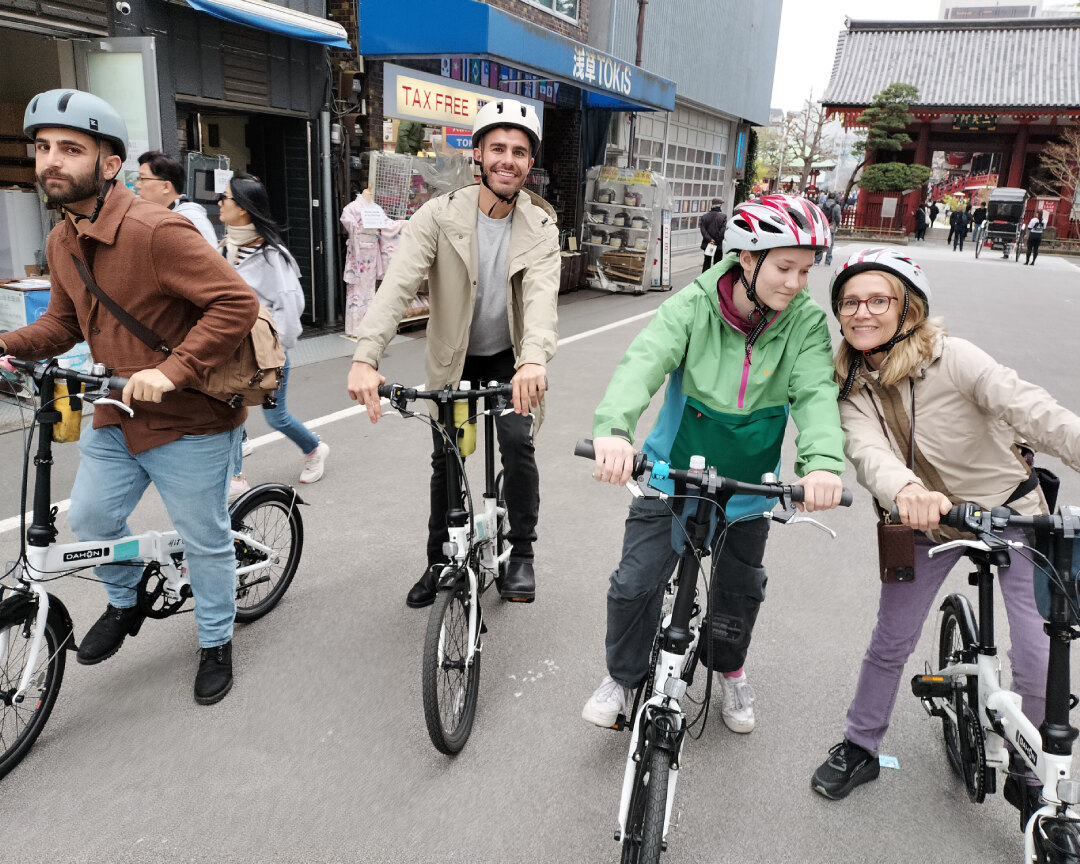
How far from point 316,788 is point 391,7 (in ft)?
30.9

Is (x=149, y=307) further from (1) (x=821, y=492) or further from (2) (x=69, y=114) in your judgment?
(1) (x=821, y=492)

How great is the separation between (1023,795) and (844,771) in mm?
556

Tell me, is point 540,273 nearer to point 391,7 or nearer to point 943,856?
point 943,856

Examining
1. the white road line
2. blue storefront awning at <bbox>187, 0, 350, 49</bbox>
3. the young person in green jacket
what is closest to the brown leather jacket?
the white road line

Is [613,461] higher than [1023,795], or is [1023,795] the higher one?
[613,461]

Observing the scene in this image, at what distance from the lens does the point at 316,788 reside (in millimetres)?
2881

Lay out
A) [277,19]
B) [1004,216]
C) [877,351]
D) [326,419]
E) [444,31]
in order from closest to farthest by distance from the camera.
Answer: [877,351] < [326,419] < [277,19] < [444,31] < [1004,216]

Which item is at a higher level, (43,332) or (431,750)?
(43,332)

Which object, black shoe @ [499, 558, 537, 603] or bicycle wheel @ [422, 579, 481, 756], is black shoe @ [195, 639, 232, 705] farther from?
black shoe @ [499, 558, 537, 603]

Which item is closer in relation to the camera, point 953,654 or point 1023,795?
point 1023,795

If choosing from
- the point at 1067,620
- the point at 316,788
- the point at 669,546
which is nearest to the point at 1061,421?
the point at 1067,620

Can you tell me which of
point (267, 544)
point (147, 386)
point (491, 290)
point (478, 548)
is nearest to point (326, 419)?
point (267, 544)

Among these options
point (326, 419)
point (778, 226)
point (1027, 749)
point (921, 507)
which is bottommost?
point (326, 419)

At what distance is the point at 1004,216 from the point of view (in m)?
30.9
